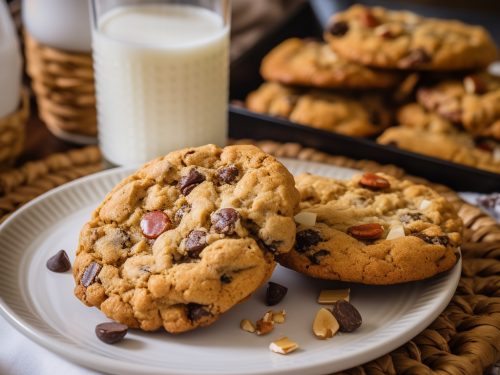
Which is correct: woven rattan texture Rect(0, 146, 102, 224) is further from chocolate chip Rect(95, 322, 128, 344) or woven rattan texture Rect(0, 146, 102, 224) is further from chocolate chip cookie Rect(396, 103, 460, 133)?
chocolate chip cookie Rect(396, 103, 460, 133)

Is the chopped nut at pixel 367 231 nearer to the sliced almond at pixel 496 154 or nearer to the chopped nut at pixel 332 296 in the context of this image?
the chopped nut at pixel 332 296

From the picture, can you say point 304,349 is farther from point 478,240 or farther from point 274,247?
point 478,240

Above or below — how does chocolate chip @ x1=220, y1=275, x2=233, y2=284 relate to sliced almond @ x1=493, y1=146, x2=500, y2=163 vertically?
above

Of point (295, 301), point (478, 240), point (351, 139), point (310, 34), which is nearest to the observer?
point (295, 301)

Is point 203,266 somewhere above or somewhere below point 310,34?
above

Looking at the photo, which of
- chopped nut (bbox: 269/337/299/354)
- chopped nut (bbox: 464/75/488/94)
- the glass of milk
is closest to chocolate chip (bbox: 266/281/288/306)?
chopped nut (bbox: 269/337/299/354)

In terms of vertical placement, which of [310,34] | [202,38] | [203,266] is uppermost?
[202,38]

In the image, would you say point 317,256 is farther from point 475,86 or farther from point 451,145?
point 475,86

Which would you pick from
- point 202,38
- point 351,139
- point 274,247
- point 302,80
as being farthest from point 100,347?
point 302,80
